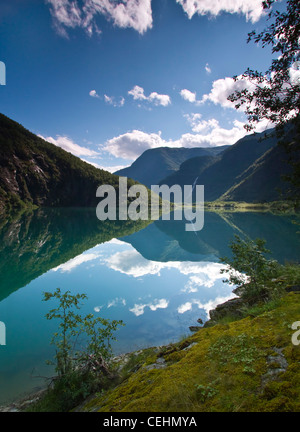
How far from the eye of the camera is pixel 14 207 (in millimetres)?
113812

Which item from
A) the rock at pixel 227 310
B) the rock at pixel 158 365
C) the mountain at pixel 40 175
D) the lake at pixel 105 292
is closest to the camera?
the rock at pixel 158 365

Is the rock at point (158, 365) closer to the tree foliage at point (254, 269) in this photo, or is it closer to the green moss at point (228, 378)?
the green moss at point (228, 378)

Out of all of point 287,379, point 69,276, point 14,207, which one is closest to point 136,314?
point 69,276

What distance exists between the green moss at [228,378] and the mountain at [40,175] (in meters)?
121

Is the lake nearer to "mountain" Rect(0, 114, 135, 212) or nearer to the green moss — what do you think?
the green moss

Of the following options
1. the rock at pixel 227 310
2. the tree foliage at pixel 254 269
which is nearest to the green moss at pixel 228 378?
the tree foliage at pixel 254 269

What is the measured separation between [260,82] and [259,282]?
894cm

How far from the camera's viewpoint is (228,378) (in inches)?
147

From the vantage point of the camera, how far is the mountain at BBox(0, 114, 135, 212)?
409 feet

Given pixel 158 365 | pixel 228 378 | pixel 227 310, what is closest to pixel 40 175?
pixel 227 310

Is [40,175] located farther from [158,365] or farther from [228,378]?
[228,378]

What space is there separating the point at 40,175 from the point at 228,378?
165m

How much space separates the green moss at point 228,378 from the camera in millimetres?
3166

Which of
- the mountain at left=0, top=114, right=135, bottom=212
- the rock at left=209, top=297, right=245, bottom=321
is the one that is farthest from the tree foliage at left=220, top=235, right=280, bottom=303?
the mountain at left=0, top=114, right=135, bottom=212
